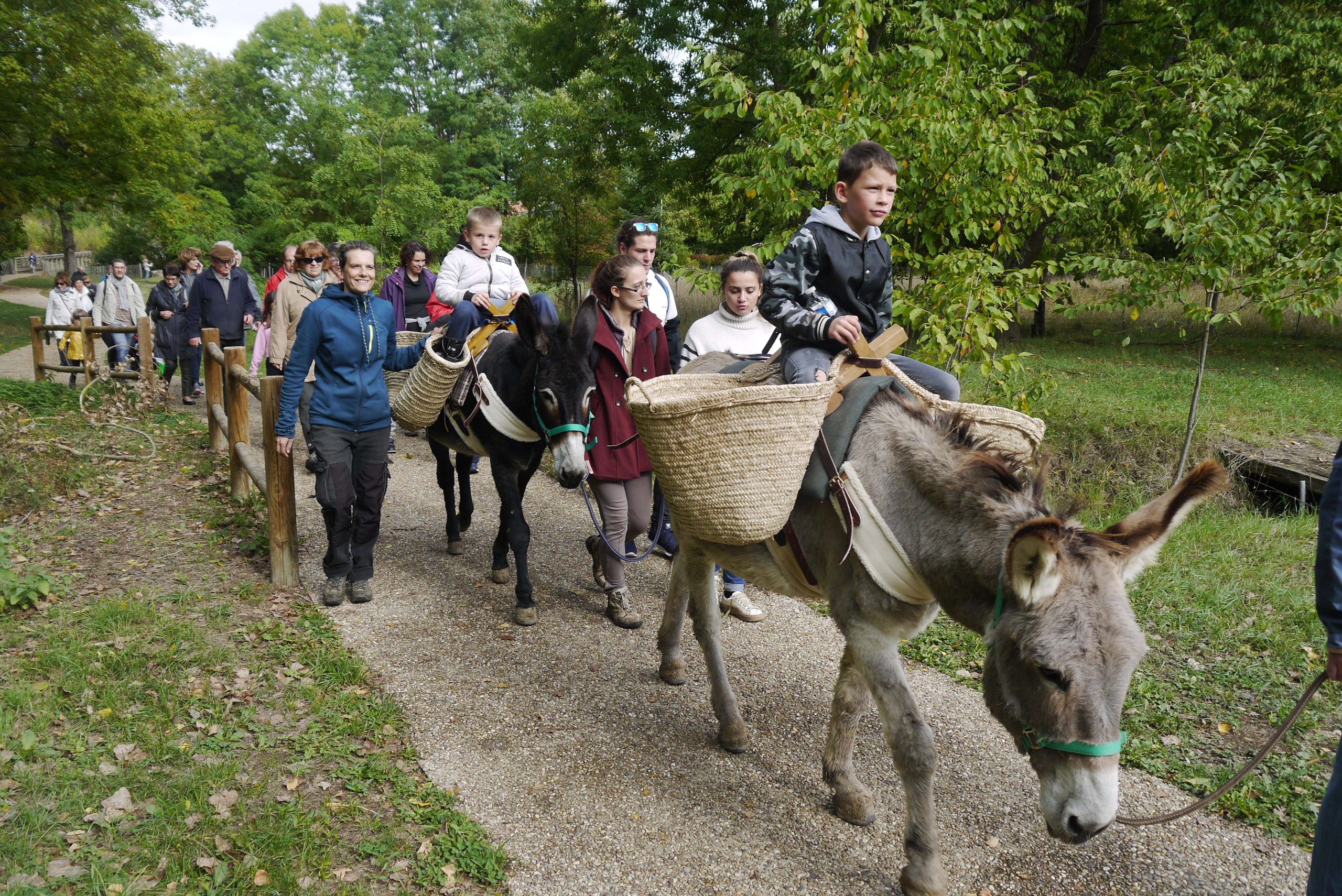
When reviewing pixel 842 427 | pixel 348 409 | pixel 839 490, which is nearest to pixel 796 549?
pixel 839 490

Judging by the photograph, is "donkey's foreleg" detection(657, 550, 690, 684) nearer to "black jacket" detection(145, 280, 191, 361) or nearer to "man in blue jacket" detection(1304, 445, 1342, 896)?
"man in blue jacket" detection(1304, 445, 1342, 896)

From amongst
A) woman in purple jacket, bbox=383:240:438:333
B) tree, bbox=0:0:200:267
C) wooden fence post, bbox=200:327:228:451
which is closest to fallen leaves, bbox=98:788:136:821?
woman in purple jacket, bbox=383:240:438:333

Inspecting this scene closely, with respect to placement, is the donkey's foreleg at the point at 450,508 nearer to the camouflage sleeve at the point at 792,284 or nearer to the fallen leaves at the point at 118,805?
the fallen leaves at the point at 118,805

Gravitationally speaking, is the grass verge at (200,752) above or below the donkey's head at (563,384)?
below

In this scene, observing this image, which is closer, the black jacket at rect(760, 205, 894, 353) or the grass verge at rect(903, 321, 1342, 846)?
the black jacket at rect(760, 205, 894, 353)

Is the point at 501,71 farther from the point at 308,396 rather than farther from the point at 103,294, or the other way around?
the point at 308,396

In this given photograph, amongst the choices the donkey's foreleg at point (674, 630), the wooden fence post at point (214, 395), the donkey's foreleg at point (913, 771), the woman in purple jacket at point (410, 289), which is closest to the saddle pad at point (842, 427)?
the donkey's foreleg at point (913, 771)

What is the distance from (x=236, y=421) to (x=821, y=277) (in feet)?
21.2

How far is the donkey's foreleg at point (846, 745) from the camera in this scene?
3280 mm

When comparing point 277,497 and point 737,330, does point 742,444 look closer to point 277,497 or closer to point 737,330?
point 737,330

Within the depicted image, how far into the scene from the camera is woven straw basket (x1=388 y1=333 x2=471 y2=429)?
5.20 m

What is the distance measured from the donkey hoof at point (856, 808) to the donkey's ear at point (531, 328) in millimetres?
3051

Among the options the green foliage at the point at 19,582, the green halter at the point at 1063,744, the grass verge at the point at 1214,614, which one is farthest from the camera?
the green foliage at the point at 19,582

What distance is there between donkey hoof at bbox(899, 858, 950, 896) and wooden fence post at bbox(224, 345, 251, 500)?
251 inches
